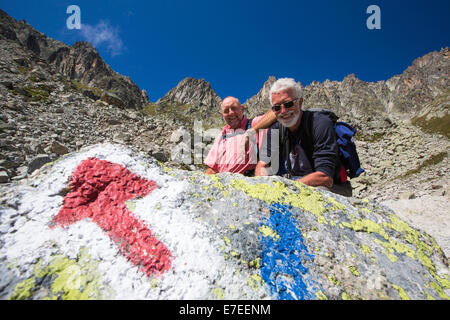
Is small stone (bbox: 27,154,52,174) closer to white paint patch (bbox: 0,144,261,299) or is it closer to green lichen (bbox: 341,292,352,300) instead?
white paint patch (bbox: 0,144,261,299)

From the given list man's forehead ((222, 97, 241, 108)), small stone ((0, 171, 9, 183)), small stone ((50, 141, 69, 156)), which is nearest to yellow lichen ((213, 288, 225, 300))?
man's forehead ((222, 97, 241, 108))

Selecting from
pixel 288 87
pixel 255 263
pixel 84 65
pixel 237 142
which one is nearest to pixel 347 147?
pixel 288 87

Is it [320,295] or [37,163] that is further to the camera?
[37,163]

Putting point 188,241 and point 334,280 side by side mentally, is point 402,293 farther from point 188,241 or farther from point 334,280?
point 188,241

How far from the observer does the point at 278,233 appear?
7.24ft

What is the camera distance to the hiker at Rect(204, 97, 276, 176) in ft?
17.8

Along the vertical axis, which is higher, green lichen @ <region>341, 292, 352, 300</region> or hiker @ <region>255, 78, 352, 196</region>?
hiker @ <region>255, 78, 352, 196</region>

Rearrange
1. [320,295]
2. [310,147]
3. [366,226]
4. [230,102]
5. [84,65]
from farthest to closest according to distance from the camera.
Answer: [84,65], [230,102], [310,147], [366,226], [320,295]

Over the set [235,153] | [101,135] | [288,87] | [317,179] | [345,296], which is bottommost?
[345,296]

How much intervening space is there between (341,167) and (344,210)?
82.6 inches

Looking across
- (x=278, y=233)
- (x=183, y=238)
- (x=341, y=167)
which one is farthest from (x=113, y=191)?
(x=341, y=167)

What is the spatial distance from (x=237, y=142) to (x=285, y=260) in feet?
13.0

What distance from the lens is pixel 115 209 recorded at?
215cm
